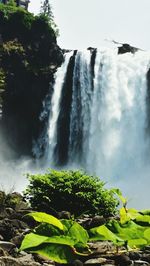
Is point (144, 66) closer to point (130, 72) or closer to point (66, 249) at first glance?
point (130, 72)

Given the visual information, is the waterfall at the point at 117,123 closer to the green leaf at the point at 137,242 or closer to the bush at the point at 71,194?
the bush at the point at 71,194

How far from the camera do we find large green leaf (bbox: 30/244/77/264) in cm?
97

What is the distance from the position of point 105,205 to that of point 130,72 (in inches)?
1064

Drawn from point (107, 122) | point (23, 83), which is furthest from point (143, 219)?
point (23, 83)

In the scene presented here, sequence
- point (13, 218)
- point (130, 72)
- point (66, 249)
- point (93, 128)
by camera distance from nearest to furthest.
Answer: point (66, 249), point (13, 218), point (93, 128), point (130, 72)

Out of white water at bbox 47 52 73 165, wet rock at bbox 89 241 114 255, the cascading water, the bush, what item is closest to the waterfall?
the cascading water

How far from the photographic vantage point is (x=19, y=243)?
6871mm

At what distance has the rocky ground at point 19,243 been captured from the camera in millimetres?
2088

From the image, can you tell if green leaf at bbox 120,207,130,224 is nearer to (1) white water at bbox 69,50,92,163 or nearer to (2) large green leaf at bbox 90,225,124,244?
(2) large green leaf at bbox 90,225,124,244

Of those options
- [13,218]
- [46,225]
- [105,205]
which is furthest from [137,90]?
[46,225]

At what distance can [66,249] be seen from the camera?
3.32ft

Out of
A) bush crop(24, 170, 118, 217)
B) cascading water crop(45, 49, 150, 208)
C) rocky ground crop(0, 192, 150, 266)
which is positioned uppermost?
cascading water crop(45, 49, 150, 208)

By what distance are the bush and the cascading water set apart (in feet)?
72.1

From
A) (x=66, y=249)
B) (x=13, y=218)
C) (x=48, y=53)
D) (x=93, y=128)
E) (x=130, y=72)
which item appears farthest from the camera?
(x=48, y=53)
